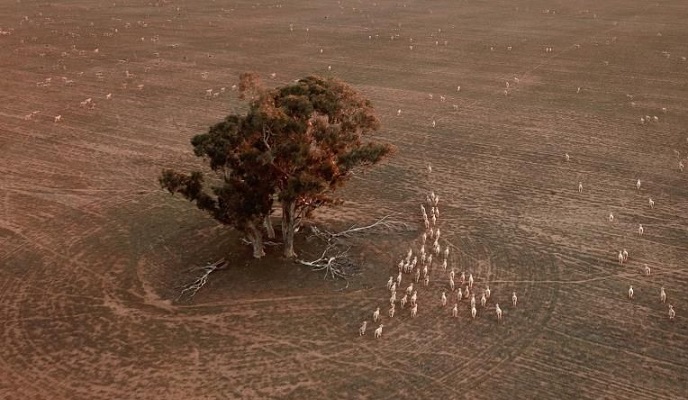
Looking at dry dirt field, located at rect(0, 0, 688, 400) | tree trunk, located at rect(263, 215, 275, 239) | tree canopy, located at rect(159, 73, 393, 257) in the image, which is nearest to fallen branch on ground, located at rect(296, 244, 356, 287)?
dry dirt field, located at rect(0, 0, 688, 400)

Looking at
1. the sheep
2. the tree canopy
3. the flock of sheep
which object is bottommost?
the sheep

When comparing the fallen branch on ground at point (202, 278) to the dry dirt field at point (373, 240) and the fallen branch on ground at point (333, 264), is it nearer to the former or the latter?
the dry dirt field at point (373, 240)

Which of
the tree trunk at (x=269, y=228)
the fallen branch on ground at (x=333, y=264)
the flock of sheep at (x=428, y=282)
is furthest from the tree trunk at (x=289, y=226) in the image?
the flock of sheep at (x=428, y=282)

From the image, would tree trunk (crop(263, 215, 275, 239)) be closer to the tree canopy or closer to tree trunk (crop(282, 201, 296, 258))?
tree trunk (crop(282, 201, 296, 258))

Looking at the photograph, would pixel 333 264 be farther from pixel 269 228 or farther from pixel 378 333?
pixel 378 333

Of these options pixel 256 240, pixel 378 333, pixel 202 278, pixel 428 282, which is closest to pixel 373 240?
pixel 428 282

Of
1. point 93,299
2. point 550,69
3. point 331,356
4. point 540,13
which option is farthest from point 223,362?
point 540,13
